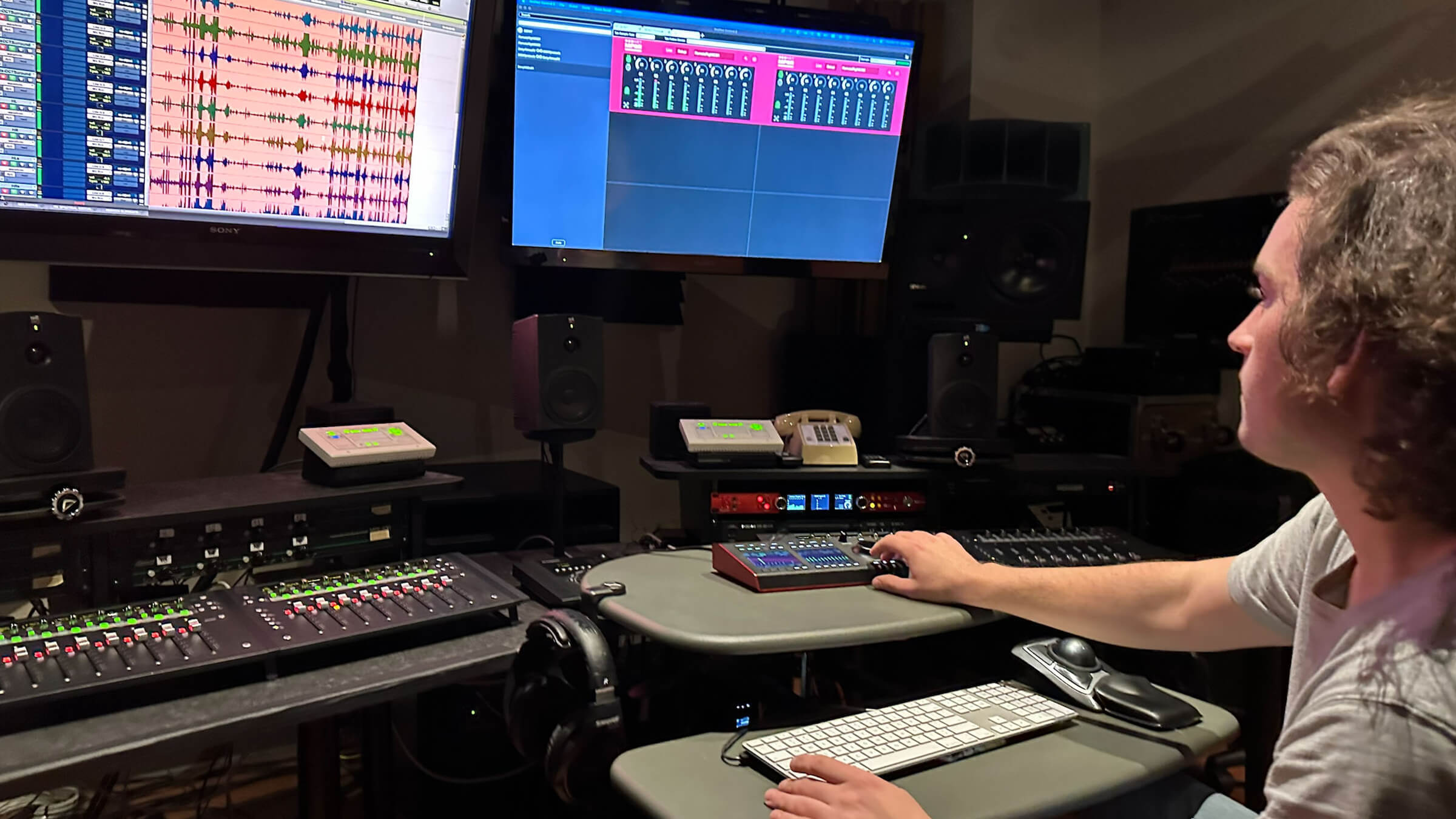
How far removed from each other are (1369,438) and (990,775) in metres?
0.50

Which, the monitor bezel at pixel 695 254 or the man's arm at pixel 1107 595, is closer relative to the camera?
the man's arm at pixel 1107 595

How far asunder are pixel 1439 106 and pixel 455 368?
5.49 ft

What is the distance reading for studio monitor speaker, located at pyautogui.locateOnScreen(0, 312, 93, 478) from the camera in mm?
1126

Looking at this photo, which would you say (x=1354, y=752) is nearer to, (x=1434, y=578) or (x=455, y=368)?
(x=1434, y=578)

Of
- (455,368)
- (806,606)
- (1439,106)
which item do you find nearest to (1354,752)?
(1439,106)

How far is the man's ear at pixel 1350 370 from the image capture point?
0.63 m

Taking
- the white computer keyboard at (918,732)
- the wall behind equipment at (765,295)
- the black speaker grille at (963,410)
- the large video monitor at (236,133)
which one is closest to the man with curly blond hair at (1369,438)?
the white computer keyboard at (918,732)

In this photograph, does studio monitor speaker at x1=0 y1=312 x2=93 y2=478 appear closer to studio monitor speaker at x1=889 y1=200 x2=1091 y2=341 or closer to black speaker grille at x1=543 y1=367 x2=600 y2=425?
black speaker grille at x1=543 y1=367 x2=600 y2=425

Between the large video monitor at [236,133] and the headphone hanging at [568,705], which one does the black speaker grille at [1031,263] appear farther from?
the headphone hanging at [568,705]

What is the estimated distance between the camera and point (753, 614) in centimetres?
107

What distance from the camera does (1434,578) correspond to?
2.07 ft

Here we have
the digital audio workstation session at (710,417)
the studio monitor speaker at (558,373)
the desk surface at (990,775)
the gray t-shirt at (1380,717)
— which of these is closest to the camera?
the gray t-shirt at (1380,717)

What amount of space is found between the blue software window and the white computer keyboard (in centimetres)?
106

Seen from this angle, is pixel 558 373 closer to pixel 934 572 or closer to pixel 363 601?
pixel 363 601
